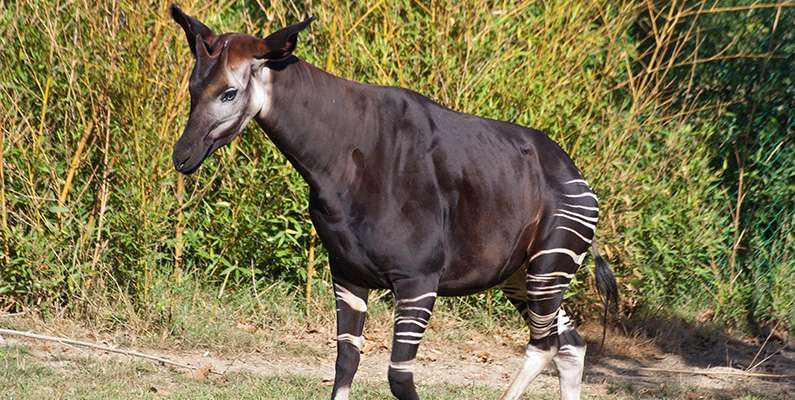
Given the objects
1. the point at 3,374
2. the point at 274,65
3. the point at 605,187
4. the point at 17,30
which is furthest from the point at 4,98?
the point at 605,187

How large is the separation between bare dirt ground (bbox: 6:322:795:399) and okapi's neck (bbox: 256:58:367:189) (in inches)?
88.9

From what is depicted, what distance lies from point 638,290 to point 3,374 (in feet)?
14.9

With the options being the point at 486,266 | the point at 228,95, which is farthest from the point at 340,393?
the point at 228,95

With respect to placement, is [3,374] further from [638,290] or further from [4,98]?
[638,290]

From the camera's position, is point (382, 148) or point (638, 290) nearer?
point (382, 148)

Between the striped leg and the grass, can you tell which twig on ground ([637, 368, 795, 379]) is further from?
the striped leg

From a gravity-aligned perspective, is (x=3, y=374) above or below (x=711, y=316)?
above

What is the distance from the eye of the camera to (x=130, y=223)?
727 cm

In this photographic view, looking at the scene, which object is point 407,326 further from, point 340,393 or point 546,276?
point 546,276

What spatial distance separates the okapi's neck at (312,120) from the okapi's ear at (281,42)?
0.13 m

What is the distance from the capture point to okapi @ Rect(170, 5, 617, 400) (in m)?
4.51

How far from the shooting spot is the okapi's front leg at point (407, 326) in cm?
486

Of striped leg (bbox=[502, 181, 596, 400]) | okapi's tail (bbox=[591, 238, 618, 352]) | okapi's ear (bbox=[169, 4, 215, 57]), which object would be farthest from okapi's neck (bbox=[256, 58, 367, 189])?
okapi's tail (bbox=[591, 238, 618, 352])

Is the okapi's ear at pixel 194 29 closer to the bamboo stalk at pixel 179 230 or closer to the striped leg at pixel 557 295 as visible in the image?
the striped leg at pixel 557 295
